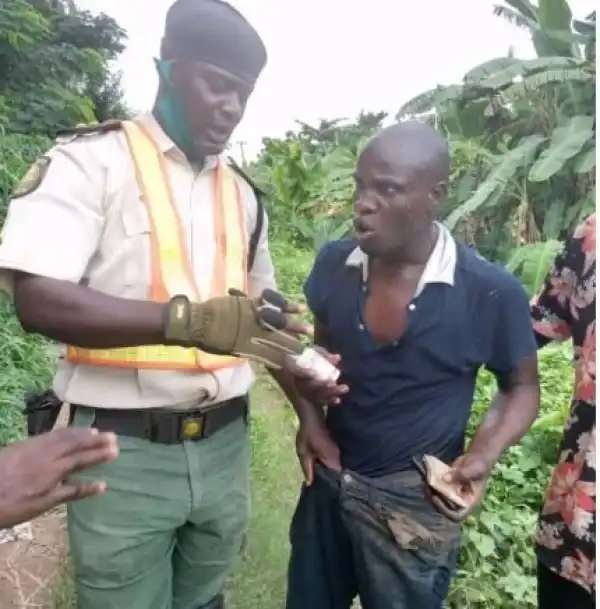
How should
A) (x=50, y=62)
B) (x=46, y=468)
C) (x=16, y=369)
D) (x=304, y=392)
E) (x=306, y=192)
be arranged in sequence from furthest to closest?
(x=306, y=192), (x=50, y=62), (x=16, y=369), (x=304, y=392), (x=46, y=468)

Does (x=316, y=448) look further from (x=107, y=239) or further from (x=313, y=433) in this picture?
(x=107, y=239)

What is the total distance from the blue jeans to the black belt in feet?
1.12

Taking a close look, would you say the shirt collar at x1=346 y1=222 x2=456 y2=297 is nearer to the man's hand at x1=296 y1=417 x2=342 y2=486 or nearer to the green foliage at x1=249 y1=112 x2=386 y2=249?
the man's hand at x1=296 y1=417 x2=342 y2=486

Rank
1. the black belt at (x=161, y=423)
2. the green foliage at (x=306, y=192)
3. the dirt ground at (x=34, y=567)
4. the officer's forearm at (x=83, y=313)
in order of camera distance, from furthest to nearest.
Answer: the green foliage at (x=306, y=192)
the dirt ground at (x=34, y=567)
the black belt at (x=161, y=423)
the officer's forearm at (x=83, y=313)

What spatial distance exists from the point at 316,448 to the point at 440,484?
1.29 ft

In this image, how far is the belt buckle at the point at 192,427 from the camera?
184 centimetres

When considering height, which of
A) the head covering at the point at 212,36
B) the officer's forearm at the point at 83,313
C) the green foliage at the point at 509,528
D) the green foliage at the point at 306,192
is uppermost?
the head covering at the point at 212,36

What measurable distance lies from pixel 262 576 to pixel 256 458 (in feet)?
3.42

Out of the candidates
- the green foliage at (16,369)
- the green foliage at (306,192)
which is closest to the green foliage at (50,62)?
the green foliage at (306,192)

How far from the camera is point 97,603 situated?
184 centimetres

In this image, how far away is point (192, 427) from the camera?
1850 mm

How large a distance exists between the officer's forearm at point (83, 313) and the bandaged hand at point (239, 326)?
0.14ft

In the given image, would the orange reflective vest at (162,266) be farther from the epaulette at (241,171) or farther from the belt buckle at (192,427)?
the epaulette at (241,171)

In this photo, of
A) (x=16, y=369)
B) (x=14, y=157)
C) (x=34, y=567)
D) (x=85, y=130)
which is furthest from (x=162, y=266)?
(x=14, y=157)
